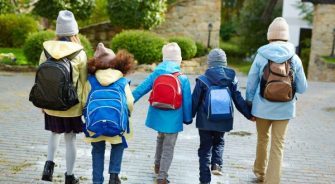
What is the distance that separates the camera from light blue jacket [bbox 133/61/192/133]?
191 inches

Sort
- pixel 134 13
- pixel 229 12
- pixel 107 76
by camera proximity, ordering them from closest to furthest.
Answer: pixel 107 76, pixel 134 13, pixel 229 12

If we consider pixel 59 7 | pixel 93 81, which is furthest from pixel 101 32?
pixel 93 81

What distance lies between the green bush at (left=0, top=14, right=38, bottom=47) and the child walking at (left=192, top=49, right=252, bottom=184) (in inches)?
512

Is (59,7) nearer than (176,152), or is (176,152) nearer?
(176,152)

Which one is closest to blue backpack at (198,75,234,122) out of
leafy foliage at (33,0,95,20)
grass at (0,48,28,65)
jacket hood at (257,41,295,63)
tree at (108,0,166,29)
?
jacket hood at (257,41,295,63)

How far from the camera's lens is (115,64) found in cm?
456

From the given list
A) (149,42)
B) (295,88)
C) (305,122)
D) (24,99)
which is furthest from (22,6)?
(295,88)

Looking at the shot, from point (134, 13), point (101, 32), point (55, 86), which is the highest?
point (55, 86)

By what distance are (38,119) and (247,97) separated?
4.10 m

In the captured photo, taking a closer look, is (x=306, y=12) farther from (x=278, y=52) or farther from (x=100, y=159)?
(x=100, y=159)

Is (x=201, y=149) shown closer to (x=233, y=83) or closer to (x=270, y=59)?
(x=233, y=83)

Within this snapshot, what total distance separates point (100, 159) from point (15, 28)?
13.5 m

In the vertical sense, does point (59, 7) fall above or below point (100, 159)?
below

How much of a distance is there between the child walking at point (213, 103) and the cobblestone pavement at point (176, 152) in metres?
0.54
